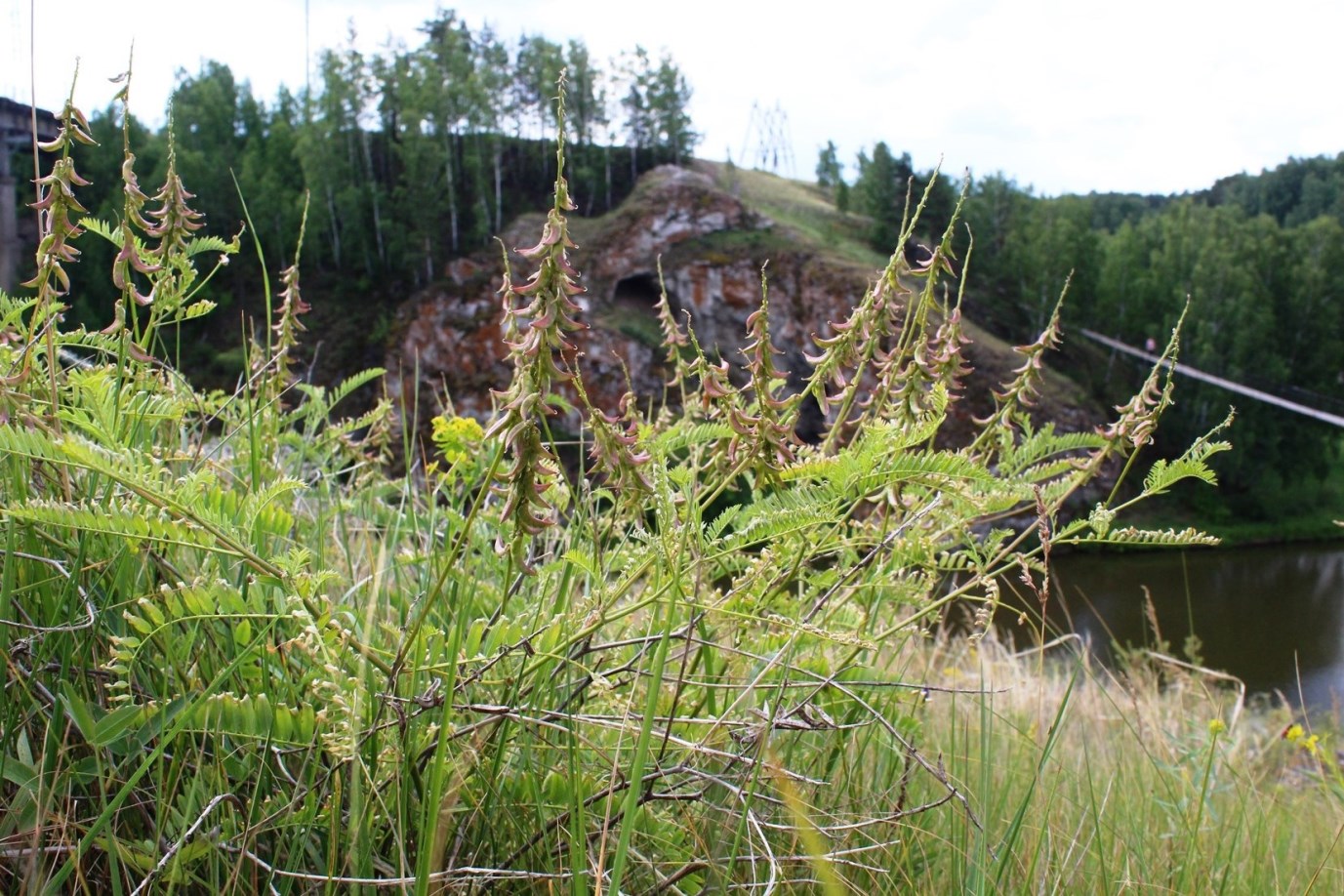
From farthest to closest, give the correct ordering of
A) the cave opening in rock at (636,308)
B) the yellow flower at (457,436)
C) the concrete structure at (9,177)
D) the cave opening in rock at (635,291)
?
the cave opening in rock at (635,291) → the cave opening in rock at (636,308) → the concrete structure at (9,177) → the yellow flower at (457,436)

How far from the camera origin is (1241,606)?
2748 centimetres

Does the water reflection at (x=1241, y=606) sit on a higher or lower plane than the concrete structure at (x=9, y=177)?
lower

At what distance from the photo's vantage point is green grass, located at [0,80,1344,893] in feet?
3.72

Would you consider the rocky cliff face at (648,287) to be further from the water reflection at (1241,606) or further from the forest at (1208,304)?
the water reflection at (1241,606)

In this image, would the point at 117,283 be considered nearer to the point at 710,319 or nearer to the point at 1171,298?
the point at 710,319

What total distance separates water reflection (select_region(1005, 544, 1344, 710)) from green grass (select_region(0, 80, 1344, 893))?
15612 mm

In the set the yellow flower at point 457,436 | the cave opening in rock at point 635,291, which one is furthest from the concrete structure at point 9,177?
the cave opening in rock at point 635,291

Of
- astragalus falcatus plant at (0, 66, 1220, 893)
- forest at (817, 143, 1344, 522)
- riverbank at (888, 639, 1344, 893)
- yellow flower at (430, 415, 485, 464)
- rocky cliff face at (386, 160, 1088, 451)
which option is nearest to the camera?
astragalus falcatus plant at (0, 66, 1220, 893)

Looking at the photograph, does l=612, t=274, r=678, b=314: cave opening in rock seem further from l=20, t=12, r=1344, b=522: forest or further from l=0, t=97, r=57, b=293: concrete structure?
l=0, t=97, r=57, b=293: concrete structure

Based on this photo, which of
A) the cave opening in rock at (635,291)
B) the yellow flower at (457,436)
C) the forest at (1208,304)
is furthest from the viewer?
the cave opening in rock at (635,291)

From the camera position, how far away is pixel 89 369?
5.63 feet

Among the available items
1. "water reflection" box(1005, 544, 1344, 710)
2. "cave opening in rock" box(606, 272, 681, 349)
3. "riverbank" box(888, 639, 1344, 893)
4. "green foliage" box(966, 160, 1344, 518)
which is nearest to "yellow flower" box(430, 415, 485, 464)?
"riverbank" box(888, 639, 1344, 893)

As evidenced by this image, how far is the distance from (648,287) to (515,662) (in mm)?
45729

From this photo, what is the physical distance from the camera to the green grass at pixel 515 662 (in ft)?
3.72
